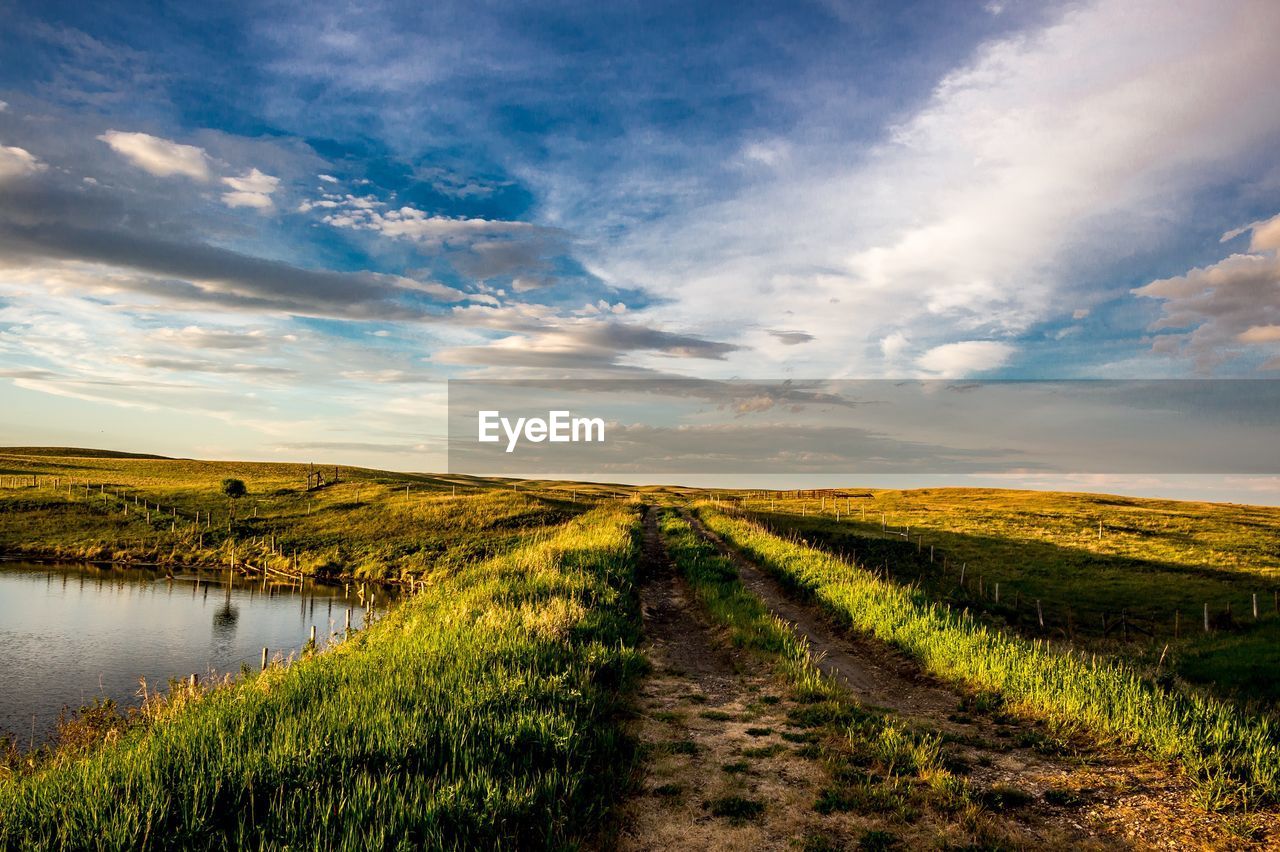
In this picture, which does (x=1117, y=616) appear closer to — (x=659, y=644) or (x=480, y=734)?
(x=659, y=644)

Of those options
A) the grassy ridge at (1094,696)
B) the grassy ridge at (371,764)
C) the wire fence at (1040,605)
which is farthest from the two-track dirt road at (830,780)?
the wire fence at (1040,605)

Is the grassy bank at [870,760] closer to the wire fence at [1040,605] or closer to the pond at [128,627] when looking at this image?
the wire fence at [1040,605]

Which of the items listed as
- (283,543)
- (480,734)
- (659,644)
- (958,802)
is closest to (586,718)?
(480,734)

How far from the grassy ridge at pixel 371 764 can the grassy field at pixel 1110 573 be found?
10494 millimetres

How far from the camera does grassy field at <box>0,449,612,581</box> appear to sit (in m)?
49.4

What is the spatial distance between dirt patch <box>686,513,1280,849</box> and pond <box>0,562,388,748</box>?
18.2 m

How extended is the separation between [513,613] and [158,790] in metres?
8.56

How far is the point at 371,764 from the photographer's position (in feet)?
21.2

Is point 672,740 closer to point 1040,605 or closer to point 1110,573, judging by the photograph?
point 1040,605

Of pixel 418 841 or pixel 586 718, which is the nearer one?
pixel 418 841

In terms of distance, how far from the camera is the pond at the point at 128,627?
22.7 meters

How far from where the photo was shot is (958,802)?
6.81 metres

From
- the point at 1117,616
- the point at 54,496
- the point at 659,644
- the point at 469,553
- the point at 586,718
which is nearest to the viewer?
the point at 586,718

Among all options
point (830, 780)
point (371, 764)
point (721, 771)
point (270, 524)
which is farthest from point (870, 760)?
point (270, 524)
